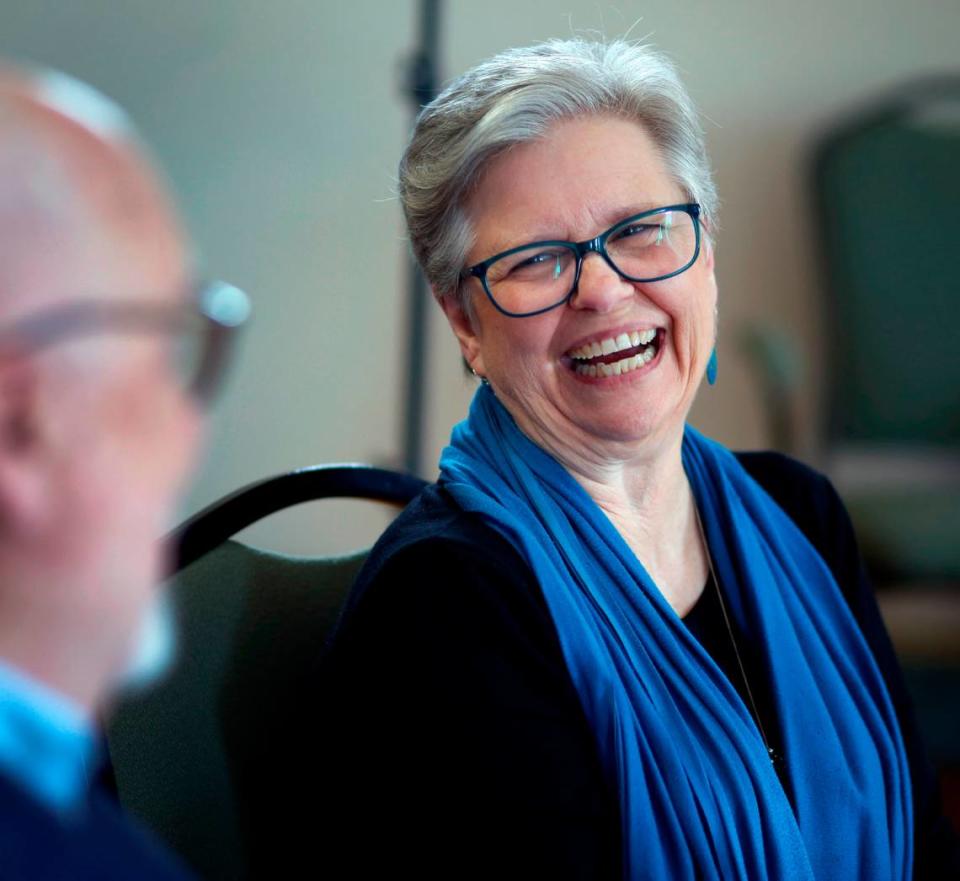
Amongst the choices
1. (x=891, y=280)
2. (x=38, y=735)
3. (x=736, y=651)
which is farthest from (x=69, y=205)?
(x=891, y=280)

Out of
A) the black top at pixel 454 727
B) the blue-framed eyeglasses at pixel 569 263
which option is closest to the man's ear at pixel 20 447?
the black top at pixel 454 727

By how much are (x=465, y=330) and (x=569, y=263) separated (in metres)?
0.16

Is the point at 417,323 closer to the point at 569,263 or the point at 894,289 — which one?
the point at 894,289

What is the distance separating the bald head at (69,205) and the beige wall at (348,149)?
264 cm

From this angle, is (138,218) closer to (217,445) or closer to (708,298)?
(708,298)

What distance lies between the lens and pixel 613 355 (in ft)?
4.11

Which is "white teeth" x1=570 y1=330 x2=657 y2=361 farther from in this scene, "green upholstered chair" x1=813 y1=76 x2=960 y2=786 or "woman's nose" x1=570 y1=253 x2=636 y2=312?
"green upholstered chair" x1=813 y1=76 x2=960 y2=786

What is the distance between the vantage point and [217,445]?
324 cm

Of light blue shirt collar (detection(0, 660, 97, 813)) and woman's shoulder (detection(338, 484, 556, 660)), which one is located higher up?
light blue shirt collar (detection(0, 660, 97, 813))

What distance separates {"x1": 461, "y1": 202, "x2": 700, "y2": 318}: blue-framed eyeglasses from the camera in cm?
122

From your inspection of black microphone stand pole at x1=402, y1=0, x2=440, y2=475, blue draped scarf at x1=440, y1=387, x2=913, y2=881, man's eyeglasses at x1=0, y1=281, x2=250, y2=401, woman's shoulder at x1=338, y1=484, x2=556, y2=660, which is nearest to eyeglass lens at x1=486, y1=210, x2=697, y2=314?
blue draped scarf at x1=440, y1=387, x2=913, y2=881

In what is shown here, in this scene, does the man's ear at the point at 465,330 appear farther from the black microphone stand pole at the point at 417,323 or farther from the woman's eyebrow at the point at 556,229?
the black microphone stand pole at the point at 417,323

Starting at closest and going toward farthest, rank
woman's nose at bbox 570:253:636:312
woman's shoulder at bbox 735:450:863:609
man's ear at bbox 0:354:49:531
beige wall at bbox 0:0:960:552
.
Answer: man's ear at bbox 0:354:49:531 → woman's nose at bbox 570:253:636:312 → woman's shoulder at bbox 735:450:863:609 → beige wall at bbox 0:0:960:552

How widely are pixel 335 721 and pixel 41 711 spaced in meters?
0.72
